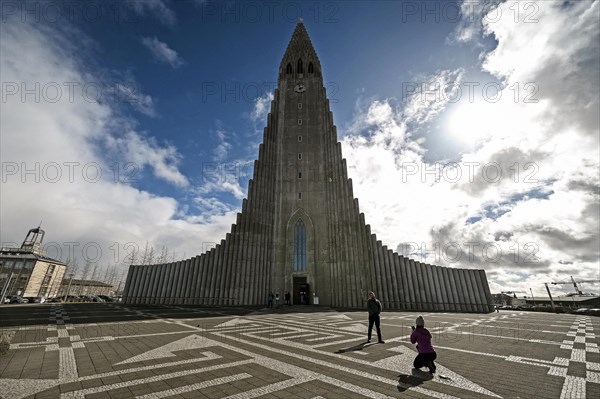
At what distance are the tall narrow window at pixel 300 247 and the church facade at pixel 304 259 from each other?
13 cm

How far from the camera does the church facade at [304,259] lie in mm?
30219

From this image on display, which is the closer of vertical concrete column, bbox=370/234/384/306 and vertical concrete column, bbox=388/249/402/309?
vertical concrete column, bbox=388/249/402/309

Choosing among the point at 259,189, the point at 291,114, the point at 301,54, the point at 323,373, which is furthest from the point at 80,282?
the point at 323,373

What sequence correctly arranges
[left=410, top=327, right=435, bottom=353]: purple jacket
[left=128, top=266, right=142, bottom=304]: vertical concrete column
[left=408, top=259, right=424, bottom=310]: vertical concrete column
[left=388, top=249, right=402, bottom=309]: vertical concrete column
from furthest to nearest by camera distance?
[left=128, top=266, right=142, bottom=304]: vertical concrete column
[left=408, top=259, right=424, bottom=310]: vertical concrete column
[left=388, top=249, right=402, bottom=309]: vertical concrete column
[left=410, top=327, right=435, bottom=353]: purple jacket

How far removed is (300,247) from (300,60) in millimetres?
35117

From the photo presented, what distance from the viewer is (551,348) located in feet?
26.1

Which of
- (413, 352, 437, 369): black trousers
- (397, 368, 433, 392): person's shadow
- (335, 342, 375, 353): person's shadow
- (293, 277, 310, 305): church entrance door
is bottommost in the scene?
(397, 368, 433, 392): person's shadow

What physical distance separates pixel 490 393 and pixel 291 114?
40.6m

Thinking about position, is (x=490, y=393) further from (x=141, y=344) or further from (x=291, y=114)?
(x=291, y=114)

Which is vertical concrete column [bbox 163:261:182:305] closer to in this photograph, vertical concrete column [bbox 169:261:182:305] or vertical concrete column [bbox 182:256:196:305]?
vertical concrete column [bbox 169:261:182:305]

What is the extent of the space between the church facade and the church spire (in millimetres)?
12407

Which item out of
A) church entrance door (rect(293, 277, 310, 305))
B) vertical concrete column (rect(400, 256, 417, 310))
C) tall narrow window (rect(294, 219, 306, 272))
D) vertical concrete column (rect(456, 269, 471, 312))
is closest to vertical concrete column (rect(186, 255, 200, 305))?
church entrance door (rect(293, 277, 310, 305))

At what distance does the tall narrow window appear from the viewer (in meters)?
32.5

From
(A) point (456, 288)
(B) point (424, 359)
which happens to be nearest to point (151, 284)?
(B) point (424, 359)
